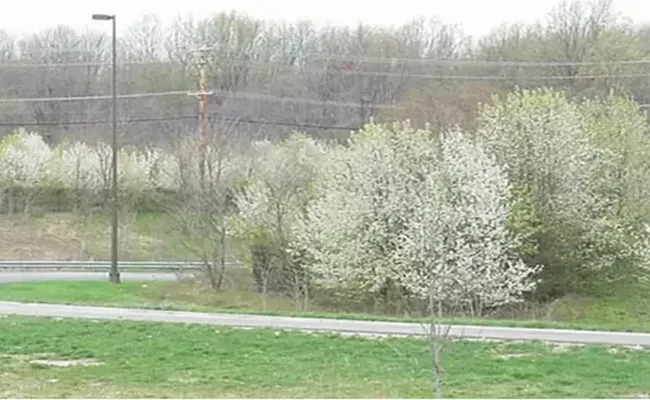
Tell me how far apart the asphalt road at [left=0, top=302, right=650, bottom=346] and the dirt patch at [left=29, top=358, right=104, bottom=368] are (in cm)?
414

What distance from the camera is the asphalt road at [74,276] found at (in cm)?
3286

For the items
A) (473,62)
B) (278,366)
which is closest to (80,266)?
(278,366)

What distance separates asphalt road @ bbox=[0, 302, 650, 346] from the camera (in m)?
16.2

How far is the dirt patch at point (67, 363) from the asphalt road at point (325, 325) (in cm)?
414

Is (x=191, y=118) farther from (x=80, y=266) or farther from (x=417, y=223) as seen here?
(x=417, y=223)

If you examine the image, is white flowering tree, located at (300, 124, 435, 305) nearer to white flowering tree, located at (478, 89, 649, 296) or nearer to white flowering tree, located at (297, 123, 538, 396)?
white flowering tree, located at (297, 123, 538, 396)

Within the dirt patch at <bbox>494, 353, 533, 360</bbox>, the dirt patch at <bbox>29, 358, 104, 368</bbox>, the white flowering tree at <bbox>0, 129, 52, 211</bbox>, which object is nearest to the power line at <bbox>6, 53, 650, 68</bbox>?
the white flowering tree at <bbox>0, 129, 52, 211</bbox>

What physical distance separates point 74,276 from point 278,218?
336 inches

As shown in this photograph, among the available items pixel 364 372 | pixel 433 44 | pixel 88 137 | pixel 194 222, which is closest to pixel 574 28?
pixel 433 44

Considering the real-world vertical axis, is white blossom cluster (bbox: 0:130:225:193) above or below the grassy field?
above

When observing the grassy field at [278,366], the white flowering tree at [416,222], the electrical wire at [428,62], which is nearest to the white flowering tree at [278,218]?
the white flowering tree at [416,222]

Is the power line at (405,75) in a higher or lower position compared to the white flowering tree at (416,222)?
higher

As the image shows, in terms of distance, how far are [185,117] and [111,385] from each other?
1822 inches

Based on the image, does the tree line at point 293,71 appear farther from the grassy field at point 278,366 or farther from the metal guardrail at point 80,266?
the grassy field at point 278,366
